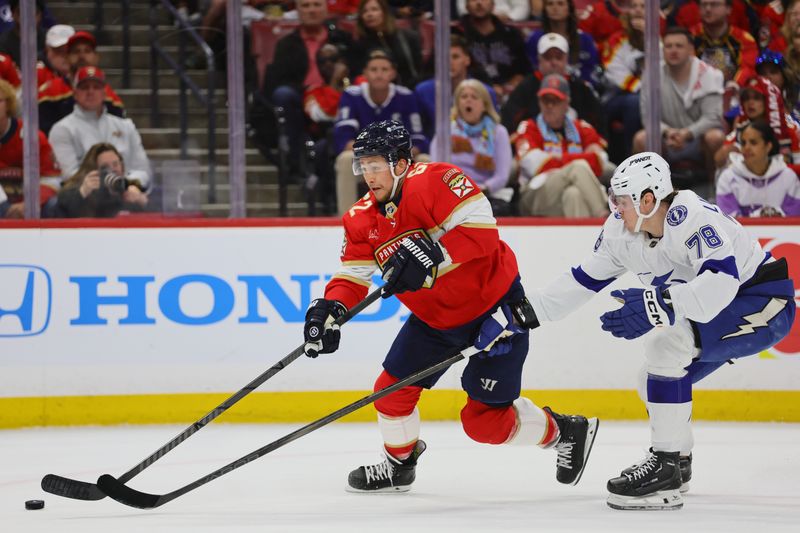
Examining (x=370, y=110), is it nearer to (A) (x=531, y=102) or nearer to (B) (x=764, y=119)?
(A) (x=531, y=102)

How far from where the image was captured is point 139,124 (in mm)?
5641

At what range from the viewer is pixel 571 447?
4027 millimetres

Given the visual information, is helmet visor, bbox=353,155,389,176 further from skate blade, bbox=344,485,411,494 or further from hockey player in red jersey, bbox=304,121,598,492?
skate blade, bbox=344,485,411,494

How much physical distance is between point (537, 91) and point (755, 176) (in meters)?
1.15

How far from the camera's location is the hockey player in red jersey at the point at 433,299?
3.73m

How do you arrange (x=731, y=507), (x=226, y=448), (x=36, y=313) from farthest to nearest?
(x=36, y=313) < (x=226, y=448) < (x=731, y=507)

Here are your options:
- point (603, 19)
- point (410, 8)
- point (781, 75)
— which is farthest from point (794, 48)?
point (410, 8)

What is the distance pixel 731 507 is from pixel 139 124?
3.34 meters

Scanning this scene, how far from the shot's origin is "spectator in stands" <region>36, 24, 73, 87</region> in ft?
18.2

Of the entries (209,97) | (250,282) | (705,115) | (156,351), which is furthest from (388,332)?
(705,115)

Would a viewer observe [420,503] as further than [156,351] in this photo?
No

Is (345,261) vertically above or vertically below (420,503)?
above

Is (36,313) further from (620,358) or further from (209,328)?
(620,358)

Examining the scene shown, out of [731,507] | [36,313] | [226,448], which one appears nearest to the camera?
[731,507]
